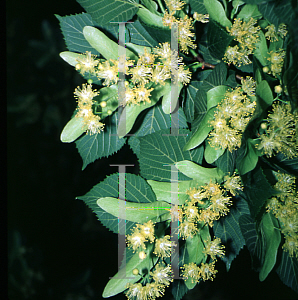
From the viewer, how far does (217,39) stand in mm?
489

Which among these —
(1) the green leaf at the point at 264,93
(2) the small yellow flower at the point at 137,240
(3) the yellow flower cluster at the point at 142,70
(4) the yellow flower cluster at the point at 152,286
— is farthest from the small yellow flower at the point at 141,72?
(4) the yellow flower cluster at the point at 152,286

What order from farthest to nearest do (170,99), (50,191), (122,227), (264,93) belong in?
(50,191) → (122,227) → (170,99) → (264,93)

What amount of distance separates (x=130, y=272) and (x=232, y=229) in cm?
30

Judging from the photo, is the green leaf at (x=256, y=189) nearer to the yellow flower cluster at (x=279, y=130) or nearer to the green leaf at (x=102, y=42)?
the yellow flower cluster at (x=279, y=130)

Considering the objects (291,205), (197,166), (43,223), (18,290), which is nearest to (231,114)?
(197,166)

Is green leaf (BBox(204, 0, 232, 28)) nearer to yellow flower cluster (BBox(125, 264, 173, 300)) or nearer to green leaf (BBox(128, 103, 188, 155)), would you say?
green leaf (BBox(128, 103, 188, 155))

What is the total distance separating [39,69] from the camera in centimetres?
74

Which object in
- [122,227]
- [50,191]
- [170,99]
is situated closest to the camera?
[170,99]

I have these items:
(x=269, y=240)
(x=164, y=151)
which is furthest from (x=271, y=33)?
(x=269, y=240)

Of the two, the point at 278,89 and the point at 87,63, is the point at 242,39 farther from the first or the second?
the point at 87,63

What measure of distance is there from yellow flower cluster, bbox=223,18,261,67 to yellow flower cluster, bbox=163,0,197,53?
8 cm

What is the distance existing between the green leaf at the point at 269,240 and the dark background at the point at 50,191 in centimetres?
28

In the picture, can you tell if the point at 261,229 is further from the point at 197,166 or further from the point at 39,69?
the point at 39,69

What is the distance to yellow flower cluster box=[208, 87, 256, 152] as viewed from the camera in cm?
48
